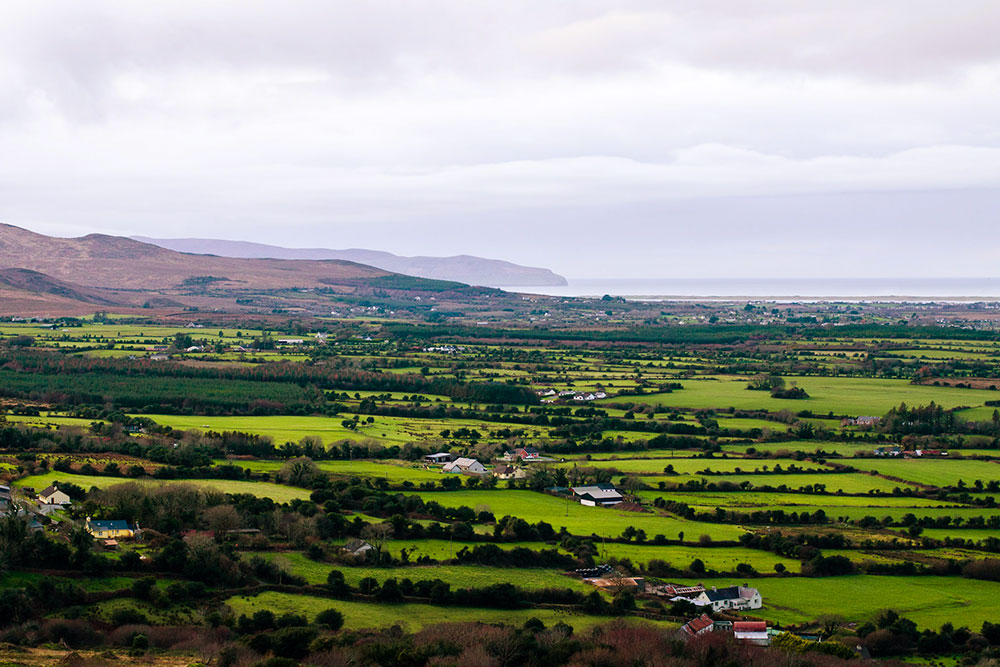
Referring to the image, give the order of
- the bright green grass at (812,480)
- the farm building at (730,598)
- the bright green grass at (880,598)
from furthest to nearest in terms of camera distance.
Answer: the bright green grass at (812,480)
the farm building at (730,598)
the bright green grass at (880,598)

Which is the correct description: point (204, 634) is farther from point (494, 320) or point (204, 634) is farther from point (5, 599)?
point (494, 320)

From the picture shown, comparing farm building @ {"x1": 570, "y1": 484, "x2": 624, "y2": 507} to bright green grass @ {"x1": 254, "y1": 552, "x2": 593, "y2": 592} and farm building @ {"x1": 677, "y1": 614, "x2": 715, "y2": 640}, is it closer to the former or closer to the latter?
bright green grass @ {"x1": 254, "y1": 552, "x2": 593, "y2": 592}

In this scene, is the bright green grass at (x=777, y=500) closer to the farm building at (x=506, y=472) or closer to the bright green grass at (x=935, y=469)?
the bright green grass at (x=935, y=469)

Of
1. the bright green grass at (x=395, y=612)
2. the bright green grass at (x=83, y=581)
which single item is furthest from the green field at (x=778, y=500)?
the bright green grass at (x=83, y=581)

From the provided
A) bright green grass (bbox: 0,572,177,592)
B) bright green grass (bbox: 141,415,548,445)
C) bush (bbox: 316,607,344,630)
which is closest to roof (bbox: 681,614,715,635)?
bush (bbox: 316,607,344,630)

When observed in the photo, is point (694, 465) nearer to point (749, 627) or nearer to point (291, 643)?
point (749, 627)
